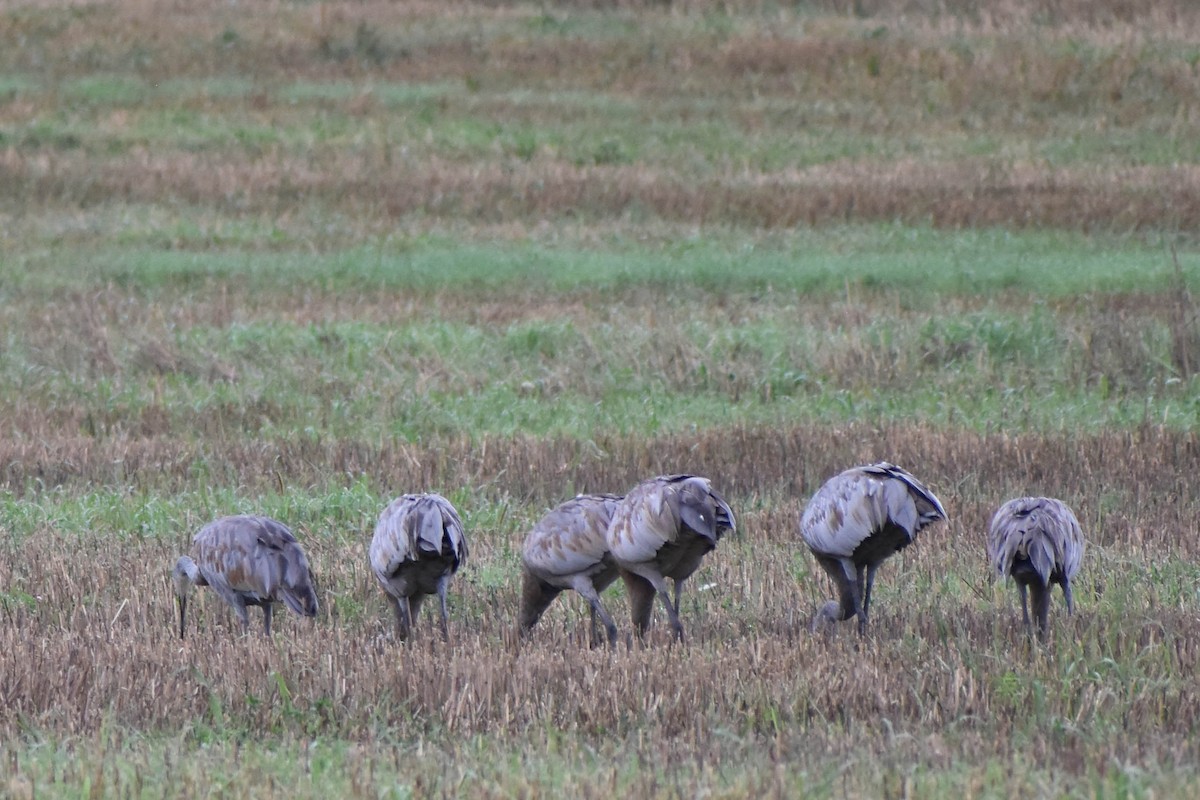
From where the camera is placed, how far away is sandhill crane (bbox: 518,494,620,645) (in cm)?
663

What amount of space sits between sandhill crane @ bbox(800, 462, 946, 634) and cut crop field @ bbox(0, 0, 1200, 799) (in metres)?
0.23

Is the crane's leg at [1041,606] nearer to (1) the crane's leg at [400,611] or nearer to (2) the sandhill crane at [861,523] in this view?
(2) the sandhill crane at [861,523]

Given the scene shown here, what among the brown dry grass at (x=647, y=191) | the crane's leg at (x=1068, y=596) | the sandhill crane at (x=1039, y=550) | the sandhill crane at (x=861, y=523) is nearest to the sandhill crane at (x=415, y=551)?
the sandhill crane at (x=861, y=523)

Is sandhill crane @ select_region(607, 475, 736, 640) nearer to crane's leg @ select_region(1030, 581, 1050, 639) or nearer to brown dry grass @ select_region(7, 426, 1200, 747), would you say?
brown dry grass @ select_region(7, 426, 1200, 747)

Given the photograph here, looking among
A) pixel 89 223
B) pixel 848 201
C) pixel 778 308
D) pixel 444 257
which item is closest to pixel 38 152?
pixel 89 223

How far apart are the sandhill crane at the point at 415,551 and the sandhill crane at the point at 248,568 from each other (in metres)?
0.32

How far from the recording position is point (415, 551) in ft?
21.2

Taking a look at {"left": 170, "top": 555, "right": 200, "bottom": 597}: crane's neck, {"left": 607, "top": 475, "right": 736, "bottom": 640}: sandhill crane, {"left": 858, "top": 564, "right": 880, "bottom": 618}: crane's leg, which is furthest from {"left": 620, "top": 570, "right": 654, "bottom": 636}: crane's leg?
{"left": 170, "top": 555, "right": 200, "bottom": 597}: crane's neck

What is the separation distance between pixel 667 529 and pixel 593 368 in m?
6.83

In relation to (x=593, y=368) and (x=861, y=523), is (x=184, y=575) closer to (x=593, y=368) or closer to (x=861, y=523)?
(x=861, y=523)

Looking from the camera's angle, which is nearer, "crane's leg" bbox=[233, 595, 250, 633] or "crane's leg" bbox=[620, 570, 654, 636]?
"crane's leg" bbox=[620, 570, 654, 636]

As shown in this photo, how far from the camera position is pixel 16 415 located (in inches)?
462

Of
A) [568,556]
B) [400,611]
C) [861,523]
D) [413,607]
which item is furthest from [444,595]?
[861,523]

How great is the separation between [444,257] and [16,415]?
7.32 meters
